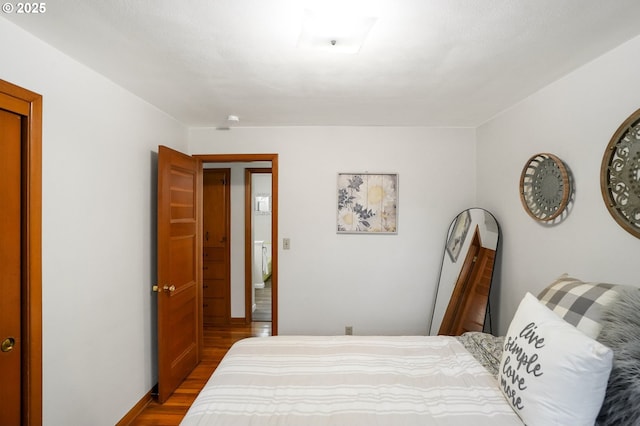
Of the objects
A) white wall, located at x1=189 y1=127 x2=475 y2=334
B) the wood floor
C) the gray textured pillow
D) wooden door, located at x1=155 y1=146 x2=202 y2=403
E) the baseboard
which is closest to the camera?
the gray textured pillow

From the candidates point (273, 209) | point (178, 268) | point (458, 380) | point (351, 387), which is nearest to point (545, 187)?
point (458, 380)

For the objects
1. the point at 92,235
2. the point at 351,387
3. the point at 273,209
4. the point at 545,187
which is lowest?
the point at 351,387

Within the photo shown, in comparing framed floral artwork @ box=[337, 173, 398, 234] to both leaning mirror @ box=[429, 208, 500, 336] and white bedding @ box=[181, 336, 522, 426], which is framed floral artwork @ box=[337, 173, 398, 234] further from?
white bedding @ box=[181, 336, 522, 426]

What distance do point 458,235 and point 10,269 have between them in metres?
3.24

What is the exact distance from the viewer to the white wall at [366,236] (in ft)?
10.2

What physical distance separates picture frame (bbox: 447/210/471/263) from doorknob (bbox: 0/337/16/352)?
10.4 feet

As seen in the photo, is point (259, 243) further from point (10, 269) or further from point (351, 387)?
point (351, 387)

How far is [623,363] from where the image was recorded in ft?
3.32

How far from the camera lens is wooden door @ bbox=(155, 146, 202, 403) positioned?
239 centimetres

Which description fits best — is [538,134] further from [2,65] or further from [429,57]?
[2,65]

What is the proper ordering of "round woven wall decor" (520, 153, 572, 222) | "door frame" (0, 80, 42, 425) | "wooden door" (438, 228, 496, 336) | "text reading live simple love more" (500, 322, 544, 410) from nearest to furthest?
"text reading live simple love more" (500, 322, 544, 410), "door frame" (0, 80, 42, 425), "round woven wall decor" (520, 153, 572, 222), "wooden door" (438, 228, 496, 336)

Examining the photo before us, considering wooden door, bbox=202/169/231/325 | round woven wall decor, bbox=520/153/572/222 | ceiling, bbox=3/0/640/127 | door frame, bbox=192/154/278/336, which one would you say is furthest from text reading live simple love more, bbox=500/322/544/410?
wooden door, bbox=202/169/231/325

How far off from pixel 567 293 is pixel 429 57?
4.64 feet

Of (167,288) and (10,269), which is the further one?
(167,288)
